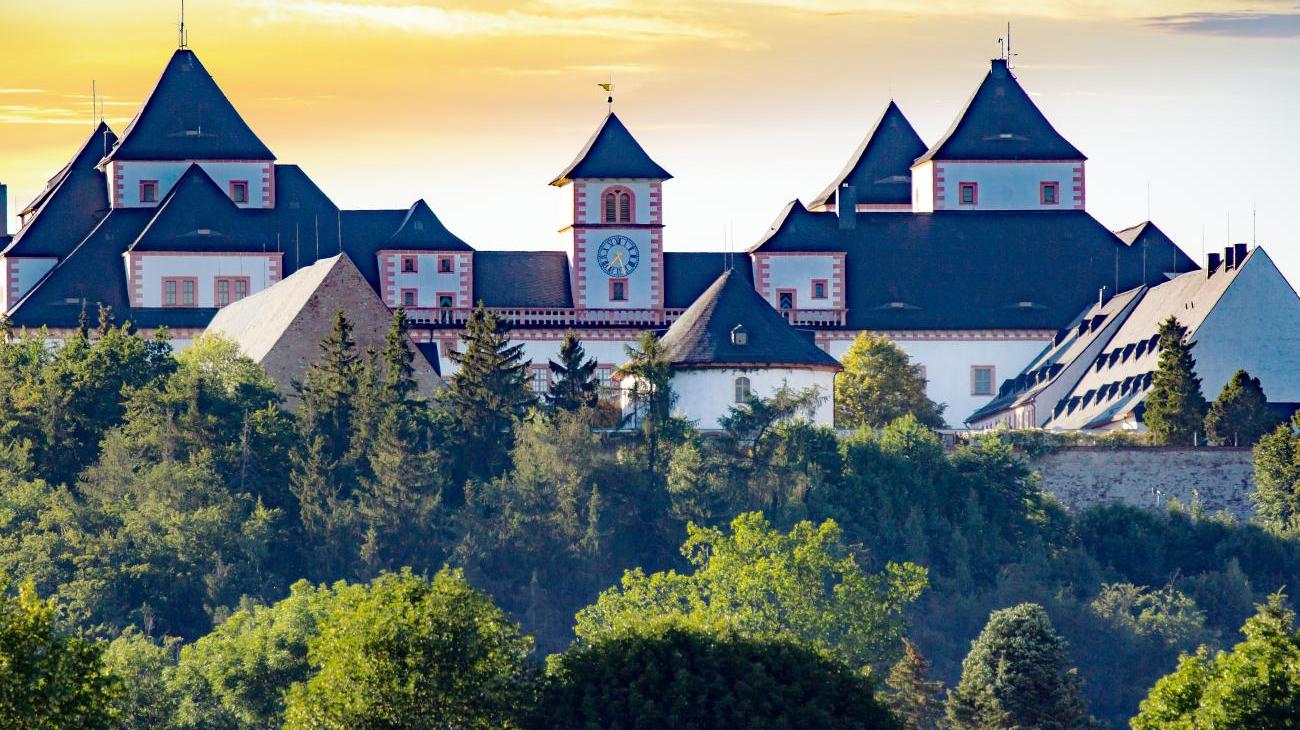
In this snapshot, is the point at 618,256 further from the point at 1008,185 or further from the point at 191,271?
the point at 1008,185

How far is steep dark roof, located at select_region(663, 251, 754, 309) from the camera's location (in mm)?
124875

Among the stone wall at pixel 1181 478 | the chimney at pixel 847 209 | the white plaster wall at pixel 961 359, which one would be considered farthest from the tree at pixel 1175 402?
the chimney at pixel 847 209

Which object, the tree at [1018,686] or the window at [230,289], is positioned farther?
the window at [230,289]

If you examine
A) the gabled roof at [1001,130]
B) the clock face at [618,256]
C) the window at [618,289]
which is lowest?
the window at [618,289]

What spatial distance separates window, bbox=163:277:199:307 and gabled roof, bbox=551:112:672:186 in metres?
12.5

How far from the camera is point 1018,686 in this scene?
266ft

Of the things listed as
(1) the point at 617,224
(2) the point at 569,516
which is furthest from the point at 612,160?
(2) the point at 569,516

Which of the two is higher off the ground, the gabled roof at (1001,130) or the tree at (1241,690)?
the gabled roof at (1001,130)

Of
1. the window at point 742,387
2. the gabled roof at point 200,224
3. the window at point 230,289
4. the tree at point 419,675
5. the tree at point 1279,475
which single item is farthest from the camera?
the gabled roof at point 200,224

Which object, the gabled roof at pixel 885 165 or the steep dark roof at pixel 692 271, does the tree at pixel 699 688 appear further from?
the gabled roof at pixel 885 165

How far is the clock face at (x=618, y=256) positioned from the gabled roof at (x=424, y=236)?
431 centimetres

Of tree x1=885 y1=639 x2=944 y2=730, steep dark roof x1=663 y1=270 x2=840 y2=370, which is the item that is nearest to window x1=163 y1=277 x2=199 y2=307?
steep dark roof x1=663 y1=270 x2=840 y2=370

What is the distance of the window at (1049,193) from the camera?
132 metres

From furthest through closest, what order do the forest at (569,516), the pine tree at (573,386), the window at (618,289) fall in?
the window at (618,289) → the pine tree at (573,386) → the forest at (569,516)
